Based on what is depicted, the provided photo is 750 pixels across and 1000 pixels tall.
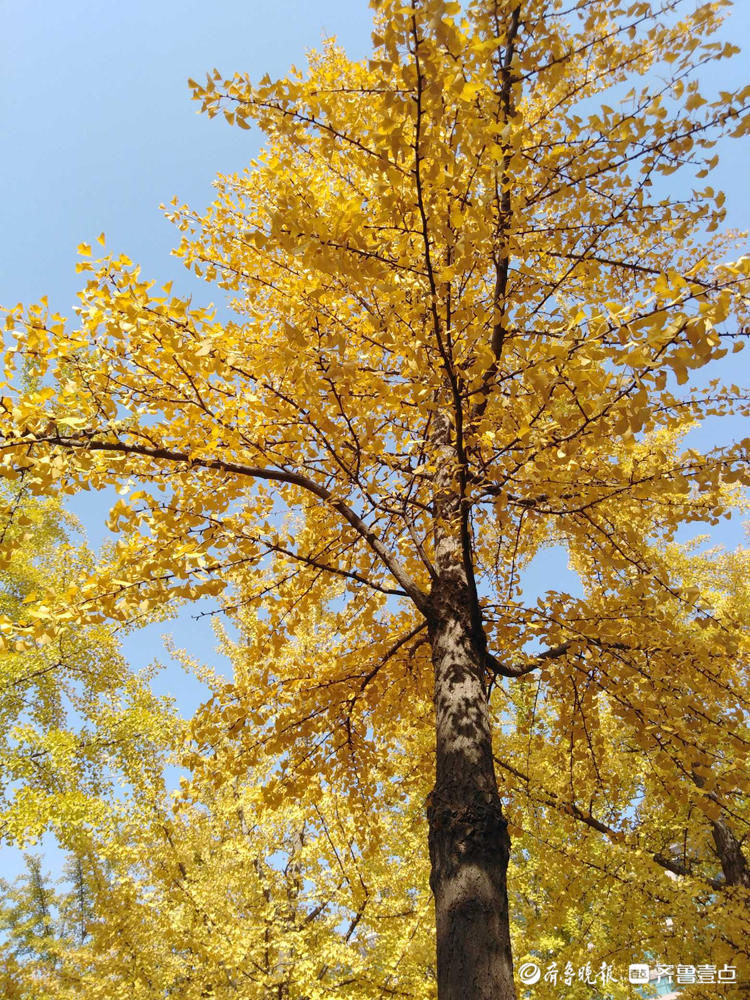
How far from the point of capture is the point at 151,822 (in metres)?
7.02

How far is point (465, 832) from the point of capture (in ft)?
A: 6.08

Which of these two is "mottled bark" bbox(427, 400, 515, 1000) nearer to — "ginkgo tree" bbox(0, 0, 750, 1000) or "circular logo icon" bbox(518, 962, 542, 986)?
"ginkgo tree" bbox(0, 0, 750, 1000)

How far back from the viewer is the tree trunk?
163cm

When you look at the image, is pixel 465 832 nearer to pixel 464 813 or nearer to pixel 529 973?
pixel 464 813

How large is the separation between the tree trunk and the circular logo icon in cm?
398

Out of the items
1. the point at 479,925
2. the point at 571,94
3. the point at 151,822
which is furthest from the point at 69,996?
the point at 571,94

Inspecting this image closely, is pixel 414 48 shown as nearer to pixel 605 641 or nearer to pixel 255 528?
pixel 255 528

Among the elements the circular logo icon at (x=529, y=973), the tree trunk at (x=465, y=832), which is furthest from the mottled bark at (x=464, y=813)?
the circular logo icon at (x=529, y=973)

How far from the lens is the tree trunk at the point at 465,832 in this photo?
1628mm

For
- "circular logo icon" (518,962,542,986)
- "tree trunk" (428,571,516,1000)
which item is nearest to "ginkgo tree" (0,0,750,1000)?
"tree trunk" (428,571,516,1000)

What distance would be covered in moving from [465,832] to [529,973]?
4282 mm

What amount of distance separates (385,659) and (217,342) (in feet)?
5.59

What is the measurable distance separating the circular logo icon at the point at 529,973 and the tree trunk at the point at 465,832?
398 centimetres

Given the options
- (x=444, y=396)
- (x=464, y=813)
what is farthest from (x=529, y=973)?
(x=444, y=396)
